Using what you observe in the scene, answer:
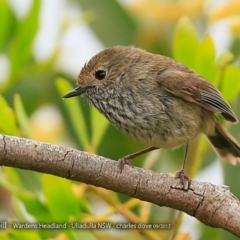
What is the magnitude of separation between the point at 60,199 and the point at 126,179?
0.39 meters

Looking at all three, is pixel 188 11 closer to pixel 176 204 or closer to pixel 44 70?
pixel 44 70

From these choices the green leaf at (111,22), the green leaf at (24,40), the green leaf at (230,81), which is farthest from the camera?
the green leaf at (111,22)

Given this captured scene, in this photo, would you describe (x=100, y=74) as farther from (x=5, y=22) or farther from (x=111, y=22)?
(x=111, y=22)

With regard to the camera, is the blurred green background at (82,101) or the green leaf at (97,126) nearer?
the blurred green background at (82,101)

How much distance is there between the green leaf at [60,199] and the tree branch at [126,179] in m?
0.34

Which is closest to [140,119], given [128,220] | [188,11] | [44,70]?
[128,220]

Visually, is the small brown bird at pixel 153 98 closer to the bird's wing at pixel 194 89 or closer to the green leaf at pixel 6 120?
the bird's wing at pixel 194 89

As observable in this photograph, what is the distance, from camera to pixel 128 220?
127 inches

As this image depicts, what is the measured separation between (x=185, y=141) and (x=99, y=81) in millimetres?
632

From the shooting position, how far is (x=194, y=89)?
3881 mm

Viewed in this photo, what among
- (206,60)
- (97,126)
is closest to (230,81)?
(206,60)

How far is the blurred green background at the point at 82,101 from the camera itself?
126 inches

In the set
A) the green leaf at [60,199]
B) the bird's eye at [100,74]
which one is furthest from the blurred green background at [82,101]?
the bird's eye at [100,74]

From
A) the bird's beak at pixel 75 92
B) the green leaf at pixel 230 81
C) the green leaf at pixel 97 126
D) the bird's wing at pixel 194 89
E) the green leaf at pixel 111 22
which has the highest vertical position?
the green leaf at pixel 111 22
